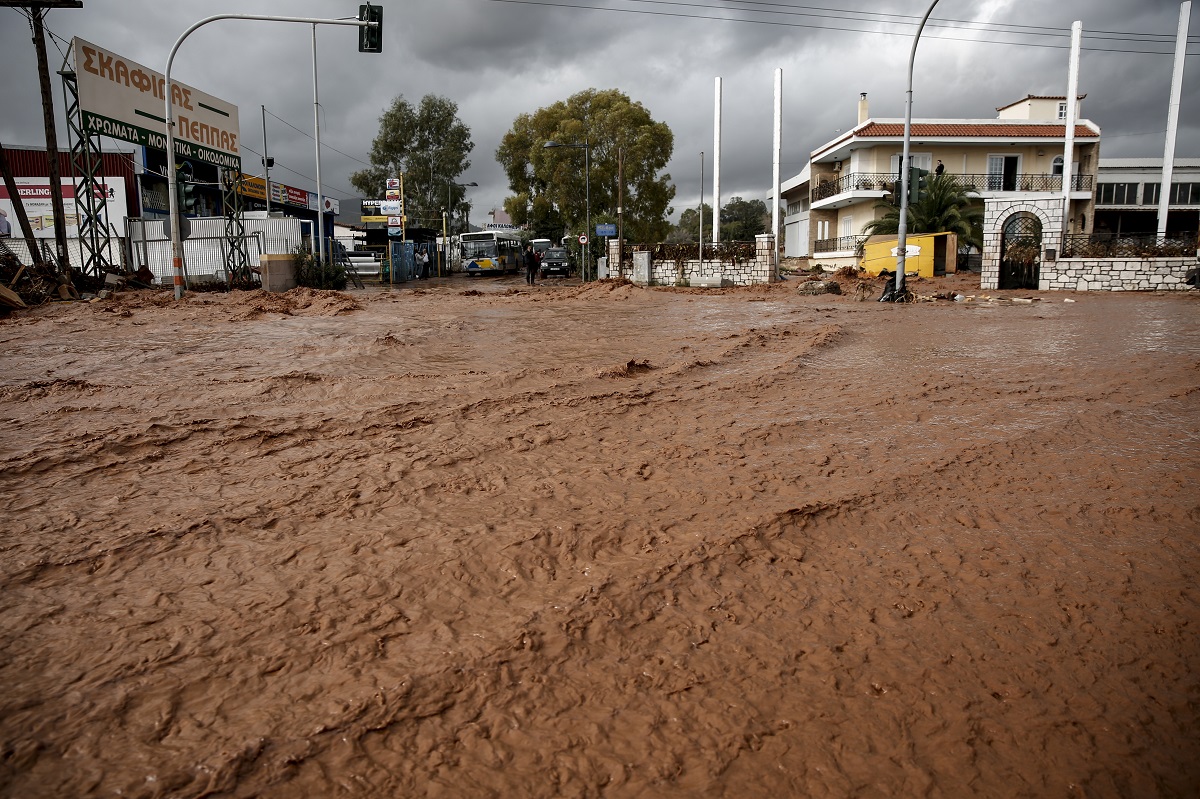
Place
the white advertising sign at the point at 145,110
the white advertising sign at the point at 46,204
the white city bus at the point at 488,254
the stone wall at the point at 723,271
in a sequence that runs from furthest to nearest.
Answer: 1. the white city bus at the point at 488,254
2. the white advertising sign at the point at 46,204
3. the stone wall at the point at 723,271
4. the white advertising sign at the point at 145,110

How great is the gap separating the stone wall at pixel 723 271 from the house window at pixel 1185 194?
3656 cm

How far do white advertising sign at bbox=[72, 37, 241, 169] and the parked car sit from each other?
17.9 m

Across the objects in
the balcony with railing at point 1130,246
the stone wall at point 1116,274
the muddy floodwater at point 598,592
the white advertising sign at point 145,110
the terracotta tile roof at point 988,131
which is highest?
the terracotta tile roof at point 988,131

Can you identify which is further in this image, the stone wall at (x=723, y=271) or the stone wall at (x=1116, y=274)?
the stone wall at (x=723, y=271)

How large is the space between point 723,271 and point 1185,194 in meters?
38.8

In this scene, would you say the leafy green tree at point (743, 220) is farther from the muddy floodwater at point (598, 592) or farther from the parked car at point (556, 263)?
the muddy floodwater at point (598, 592)

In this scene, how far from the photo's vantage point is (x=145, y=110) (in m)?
22.3

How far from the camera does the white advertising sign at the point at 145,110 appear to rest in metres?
20.2

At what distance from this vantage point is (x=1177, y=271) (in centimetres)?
2309

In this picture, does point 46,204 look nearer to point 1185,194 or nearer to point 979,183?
point 979,183

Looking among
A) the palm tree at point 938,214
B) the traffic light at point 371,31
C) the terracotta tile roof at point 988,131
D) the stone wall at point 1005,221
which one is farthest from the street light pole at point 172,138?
the terracotta tile roof at point 988,131

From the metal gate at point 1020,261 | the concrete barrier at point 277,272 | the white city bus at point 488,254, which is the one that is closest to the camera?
the concrete barrier at point 277,272

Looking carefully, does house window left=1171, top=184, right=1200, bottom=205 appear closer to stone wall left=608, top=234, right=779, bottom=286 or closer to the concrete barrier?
stone wall left=608, top=234, right=779, bottom=286

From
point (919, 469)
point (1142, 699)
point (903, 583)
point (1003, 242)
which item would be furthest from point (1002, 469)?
point (1003, 242)
